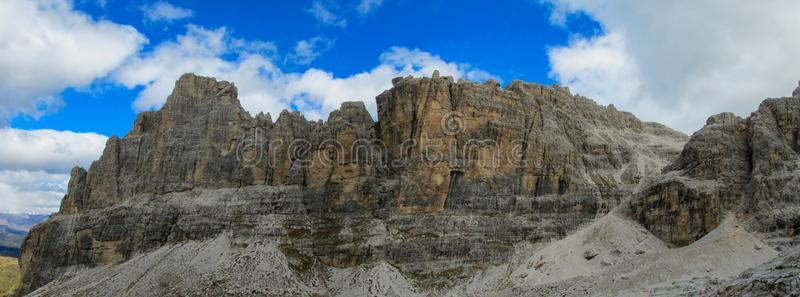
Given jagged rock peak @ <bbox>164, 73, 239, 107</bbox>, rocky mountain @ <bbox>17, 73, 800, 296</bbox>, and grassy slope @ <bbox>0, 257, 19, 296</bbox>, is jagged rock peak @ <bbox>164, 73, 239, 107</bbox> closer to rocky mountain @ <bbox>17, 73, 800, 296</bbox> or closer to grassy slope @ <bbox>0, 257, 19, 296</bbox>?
rocky mountain @ <bbox>17, 73, 800, 296</bbox>

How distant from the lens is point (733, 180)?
84.6 m

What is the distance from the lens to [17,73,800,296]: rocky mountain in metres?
84.0

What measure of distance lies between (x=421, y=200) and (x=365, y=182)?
10.2 m

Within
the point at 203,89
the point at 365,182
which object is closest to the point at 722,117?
the point at 365,182

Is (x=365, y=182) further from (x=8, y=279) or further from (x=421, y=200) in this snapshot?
(x=8, y=279)

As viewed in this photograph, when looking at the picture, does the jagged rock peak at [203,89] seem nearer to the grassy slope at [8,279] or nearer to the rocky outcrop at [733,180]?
the rocky outcrop at [733,180]

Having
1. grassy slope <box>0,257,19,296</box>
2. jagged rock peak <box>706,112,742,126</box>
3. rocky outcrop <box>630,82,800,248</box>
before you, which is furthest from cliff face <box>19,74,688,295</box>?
grassy slope <box>0,257,19,296</box>

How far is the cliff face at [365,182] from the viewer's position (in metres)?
98.4

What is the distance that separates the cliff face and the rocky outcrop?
1885 millimetres

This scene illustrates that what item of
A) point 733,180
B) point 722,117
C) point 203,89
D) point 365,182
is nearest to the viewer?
point 733,180

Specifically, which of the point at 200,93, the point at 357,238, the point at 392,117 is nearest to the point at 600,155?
the point at 392,117

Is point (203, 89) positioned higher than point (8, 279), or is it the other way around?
point (203, 89)

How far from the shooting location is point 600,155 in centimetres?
10819

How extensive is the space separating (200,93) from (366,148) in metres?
31.5
